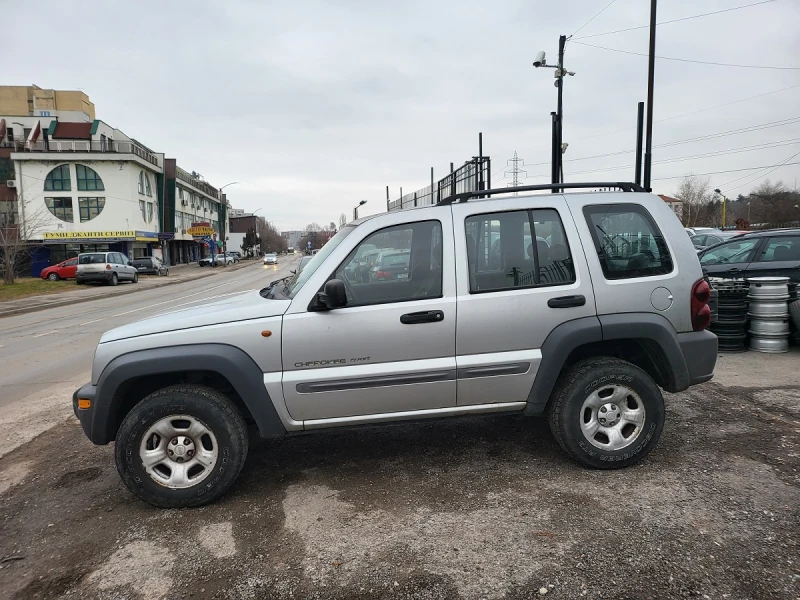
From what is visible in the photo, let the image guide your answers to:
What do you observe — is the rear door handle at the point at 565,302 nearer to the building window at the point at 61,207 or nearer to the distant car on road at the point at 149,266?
the distant car on road at the point at 149,266

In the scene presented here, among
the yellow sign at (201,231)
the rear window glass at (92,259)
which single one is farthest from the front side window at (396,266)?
the yellow sign at (201,231)

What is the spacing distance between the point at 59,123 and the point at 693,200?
82.8m

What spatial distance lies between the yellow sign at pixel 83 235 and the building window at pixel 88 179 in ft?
13.6

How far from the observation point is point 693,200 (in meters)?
82.8

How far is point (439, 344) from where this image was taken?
3705mm

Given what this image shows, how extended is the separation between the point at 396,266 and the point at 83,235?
5367 cm

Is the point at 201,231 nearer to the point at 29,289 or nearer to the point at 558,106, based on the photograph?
the point at 29,289

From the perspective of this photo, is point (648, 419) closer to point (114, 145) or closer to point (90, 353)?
point (90, 353)

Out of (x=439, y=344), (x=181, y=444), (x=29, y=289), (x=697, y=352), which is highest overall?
(x=439, y=344)

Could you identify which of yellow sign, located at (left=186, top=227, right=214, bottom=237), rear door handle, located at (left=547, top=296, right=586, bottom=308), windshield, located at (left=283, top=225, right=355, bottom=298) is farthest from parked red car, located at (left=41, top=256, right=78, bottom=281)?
rear door handle, located at (left=547, top=296, right=586, bottom=308)

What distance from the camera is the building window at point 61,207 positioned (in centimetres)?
4941

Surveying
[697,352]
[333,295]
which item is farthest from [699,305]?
[333,295]

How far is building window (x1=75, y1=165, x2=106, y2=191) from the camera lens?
50.2 m

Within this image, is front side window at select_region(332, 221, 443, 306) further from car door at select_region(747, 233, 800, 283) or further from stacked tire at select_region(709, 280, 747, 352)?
→ car door at select_region(747, 233, 800, 283)
